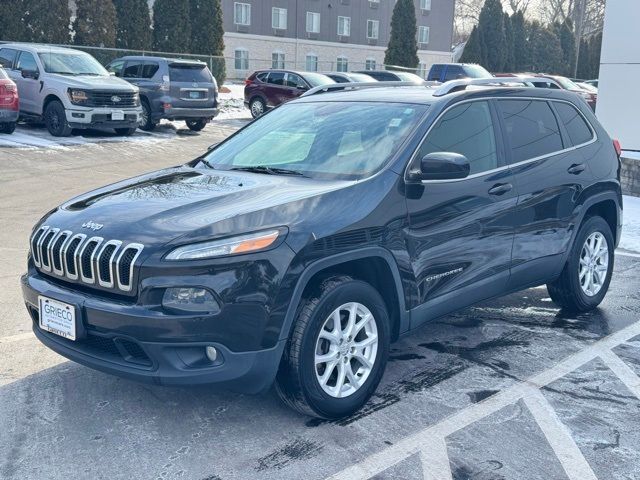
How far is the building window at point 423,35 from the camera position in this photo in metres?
60.9

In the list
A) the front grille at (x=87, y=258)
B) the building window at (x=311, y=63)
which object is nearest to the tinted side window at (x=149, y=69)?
the front grille at (x=87, y=258)

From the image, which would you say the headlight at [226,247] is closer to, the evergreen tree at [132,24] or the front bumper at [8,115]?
the front bumper at [8,115]

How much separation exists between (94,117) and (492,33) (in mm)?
40008

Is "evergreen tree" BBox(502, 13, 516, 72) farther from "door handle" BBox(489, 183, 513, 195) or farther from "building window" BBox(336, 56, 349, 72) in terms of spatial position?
"door handle" BBox(489, 183, 513, 195)

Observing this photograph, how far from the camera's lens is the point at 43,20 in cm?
2616

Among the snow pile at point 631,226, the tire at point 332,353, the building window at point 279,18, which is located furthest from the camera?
the building window at point 279,18

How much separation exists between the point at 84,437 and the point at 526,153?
3423 millimetres

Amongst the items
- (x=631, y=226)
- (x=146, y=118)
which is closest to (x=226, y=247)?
(x=631, y=226)

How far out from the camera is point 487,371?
4.94 metres

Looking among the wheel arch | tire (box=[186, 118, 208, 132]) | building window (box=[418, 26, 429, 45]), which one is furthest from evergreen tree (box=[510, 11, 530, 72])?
the wheel arch

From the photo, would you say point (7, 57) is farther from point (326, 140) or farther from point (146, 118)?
point (326, 140)

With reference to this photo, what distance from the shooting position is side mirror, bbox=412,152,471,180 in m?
4.45

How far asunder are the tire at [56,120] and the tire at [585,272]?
42.7 ft

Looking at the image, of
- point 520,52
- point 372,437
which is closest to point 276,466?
point 372,437
